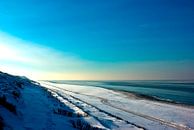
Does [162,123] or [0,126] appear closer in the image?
[0,126]

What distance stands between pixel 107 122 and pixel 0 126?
12.4 metres

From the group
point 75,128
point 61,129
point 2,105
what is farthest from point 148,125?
point 2,105

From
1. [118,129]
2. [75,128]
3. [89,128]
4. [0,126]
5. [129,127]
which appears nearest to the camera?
[0,126]

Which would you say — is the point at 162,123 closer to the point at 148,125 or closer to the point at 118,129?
the point at 148,125

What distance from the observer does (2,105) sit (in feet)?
48.8

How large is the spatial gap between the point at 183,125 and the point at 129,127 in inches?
244

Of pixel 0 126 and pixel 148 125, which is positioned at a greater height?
pixel 0 126

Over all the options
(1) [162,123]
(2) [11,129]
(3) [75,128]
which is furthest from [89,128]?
(1) [162,123]

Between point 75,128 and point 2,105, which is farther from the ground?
point 2,105

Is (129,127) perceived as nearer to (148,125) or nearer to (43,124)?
(148,125)

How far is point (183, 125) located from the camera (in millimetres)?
24594

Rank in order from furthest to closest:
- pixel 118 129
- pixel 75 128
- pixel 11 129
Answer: pixel 118 129
pixel 75 128
pixel 11 129

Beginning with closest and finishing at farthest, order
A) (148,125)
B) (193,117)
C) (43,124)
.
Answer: (43,124)
(148,125)
(193,117)

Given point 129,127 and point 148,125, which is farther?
point 148,125
